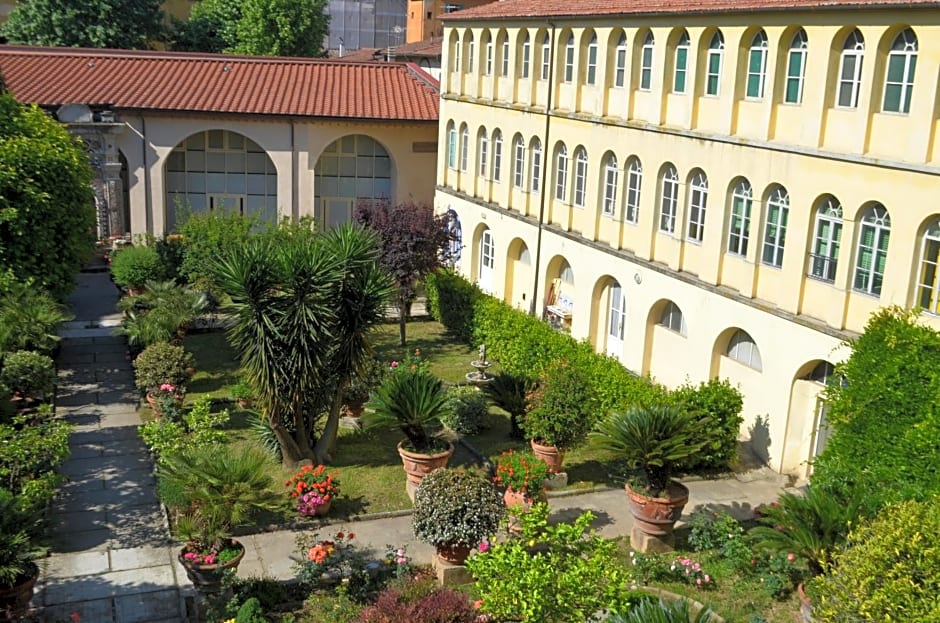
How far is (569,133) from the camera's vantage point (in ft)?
93.9

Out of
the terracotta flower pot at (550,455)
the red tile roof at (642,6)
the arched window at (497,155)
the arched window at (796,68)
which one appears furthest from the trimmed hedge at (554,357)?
the red tile roof at (642,6)

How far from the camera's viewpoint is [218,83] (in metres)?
39.8

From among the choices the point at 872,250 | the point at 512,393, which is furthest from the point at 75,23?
the point at 872,250

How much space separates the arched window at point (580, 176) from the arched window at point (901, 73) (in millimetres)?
10557

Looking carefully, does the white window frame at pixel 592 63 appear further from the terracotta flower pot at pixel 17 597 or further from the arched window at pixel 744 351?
the terracotta flower pot at pixel 17 597

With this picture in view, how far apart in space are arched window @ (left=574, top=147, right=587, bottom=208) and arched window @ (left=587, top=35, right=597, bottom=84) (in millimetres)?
1892

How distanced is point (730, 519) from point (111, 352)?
57.8 ft

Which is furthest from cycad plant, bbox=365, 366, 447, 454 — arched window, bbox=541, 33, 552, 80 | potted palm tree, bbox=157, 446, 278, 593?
arched window, bbox=541, 33, 552, 80

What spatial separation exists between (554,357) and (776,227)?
5829mm

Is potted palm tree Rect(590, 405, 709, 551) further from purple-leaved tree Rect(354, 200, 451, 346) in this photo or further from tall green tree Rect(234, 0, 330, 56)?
tall green tree Rect(234, 0, 330, 56)

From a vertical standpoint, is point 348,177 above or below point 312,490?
above

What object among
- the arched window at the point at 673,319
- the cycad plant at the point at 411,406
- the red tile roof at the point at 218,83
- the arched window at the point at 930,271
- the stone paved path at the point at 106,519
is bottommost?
the stone paved path at the point at 106,519

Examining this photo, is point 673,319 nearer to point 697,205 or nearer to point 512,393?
Answer: point 697,205

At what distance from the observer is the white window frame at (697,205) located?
23312 mm
